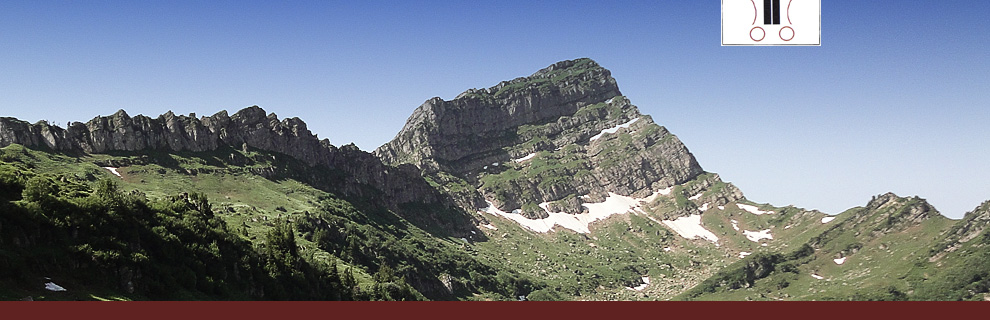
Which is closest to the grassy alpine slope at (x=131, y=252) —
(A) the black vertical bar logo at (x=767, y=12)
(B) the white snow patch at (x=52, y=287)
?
(B) the white snow patch at (x=52, y=287)

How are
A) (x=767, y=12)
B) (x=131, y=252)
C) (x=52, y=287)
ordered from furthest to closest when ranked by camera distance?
(x=131, y=252) → (x=52, y=287) → (x=767, y=12)

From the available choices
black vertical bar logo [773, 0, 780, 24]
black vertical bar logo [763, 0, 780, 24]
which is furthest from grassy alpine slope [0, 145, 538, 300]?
black vertical bar logo [773, 0, 780, 24]

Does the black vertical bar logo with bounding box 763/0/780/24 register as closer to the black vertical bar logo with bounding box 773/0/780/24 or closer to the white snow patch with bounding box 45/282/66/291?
the black vertical bar logo with bounding box 773/0/780/24

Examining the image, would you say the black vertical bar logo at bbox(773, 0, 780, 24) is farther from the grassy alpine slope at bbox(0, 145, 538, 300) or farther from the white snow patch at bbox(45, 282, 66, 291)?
the white snow patch at bbox(45, 282, 66, 291)

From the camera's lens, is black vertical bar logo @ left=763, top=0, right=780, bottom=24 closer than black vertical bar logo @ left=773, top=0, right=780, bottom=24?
Yes

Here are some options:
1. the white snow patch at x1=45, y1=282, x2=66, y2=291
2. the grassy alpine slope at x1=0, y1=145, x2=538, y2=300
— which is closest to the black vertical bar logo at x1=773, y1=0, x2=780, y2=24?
the grassy alpine slope at x1=0, y1=145, x2=538, y2=300

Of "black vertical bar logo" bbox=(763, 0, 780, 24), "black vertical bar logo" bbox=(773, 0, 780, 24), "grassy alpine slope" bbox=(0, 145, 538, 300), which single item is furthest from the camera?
"grassy alpine slope" bbox=(0, 145, 538, 300)

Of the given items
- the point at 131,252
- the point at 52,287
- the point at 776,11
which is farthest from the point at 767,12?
the point at 131,252

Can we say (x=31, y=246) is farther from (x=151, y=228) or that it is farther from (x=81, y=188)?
(x=81, y=188)

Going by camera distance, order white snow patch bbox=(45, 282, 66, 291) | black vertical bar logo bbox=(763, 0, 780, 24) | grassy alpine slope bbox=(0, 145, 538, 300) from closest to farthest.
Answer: black vertical bar logo bbox=(763, 0, 780, 24) → white snow patch bbox=(45, 282, 66, 291) → grassy alpine slope bbox=(0, 145, 538, 300)

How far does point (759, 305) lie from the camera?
23156mm

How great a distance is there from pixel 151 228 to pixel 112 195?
254 inches

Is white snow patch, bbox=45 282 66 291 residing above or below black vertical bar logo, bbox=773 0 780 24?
below

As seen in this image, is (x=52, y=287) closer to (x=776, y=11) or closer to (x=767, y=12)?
(x=767, y=12)
